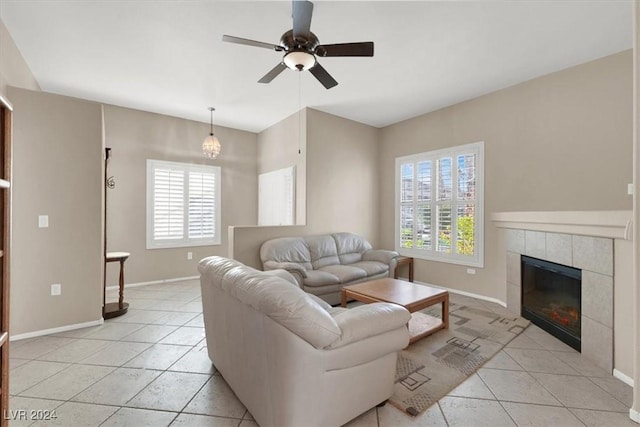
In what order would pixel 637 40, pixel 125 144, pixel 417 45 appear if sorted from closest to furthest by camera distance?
pixel 637 40 < pixel 417 45 < pixel 125 144

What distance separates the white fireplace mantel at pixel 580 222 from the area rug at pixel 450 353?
1.22 metres

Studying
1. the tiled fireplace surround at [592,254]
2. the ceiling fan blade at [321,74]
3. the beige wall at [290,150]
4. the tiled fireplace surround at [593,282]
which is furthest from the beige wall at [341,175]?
the tiled fireplace surround at [593,282]

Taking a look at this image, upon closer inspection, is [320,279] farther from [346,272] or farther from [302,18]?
[302,18]

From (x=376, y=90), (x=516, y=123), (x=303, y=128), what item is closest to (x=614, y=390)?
(x=516, y=123)

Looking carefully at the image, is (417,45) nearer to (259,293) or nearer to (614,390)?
(259,293)

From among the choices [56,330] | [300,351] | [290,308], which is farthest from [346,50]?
[56,330]

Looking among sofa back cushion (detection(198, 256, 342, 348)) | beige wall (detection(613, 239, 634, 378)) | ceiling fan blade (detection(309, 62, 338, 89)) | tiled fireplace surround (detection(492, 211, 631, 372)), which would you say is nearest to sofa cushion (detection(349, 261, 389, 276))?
tiled fireplace surround (detection(492, 211, 631, 372))

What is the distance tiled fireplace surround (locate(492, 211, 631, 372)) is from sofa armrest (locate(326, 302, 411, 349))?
1.95m

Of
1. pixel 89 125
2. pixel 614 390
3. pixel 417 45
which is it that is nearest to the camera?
pixel 614 390

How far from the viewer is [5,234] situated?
53.9 inches

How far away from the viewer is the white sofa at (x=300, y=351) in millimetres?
1479

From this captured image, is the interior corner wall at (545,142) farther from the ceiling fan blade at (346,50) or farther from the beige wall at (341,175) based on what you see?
the ceiling fan blade at (346,50)

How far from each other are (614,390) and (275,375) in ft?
8.56

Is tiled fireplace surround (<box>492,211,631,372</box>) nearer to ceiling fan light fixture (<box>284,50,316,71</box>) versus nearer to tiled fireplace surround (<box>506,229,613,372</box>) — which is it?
A: tiled fireplace surround (<box>506,229,613,372</box>)
